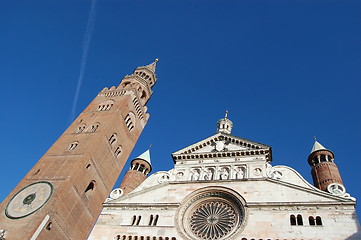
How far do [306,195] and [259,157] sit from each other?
424cm

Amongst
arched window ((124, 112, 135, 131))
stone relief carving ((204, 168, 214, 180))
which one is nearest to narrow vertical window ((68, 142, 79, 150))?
arched window ((124, 112, 135, 131))

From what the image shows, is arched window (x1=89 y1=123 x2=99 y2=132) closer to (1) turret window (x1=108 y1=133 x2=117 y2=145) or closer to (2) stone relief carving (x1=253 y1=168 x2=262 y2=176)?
(1) turret window (x1=108 y1=133 x2=117 y2=145)

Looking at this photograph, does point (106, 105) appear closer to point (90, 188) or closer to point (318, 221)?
point (90, 188)

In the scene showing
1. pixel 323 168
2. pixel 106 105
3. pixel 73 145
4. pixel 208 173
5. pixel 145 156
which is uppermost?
pixel 106 105

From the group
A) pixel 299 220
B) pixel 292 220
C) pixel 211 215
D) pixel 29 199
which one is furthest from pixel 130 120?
pixel 299 220

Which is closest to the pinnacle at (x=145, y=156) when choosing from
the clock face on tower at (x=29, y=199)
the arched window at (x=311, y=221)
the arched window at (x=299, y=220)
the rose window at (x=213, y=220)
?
the clock face on tower at (x=29, y=199)

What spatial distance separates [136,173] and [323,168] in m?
13.1

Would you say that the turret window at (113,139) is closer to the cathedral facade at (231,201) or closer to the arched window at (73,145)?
the arched window at (73,145)

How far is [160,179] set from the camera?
877 inches

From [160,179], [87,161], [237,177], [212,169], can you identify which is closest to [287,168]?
[237,177]

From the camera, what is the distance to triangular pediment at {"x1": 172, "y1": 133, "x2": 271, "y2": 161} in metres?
21.7

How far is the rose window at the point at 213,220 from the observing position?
1797 centimetres

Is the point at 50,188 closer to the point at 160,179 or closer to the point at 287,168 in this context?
the point at 160,179

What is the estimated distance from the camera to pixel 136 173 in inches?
Answer: 985
